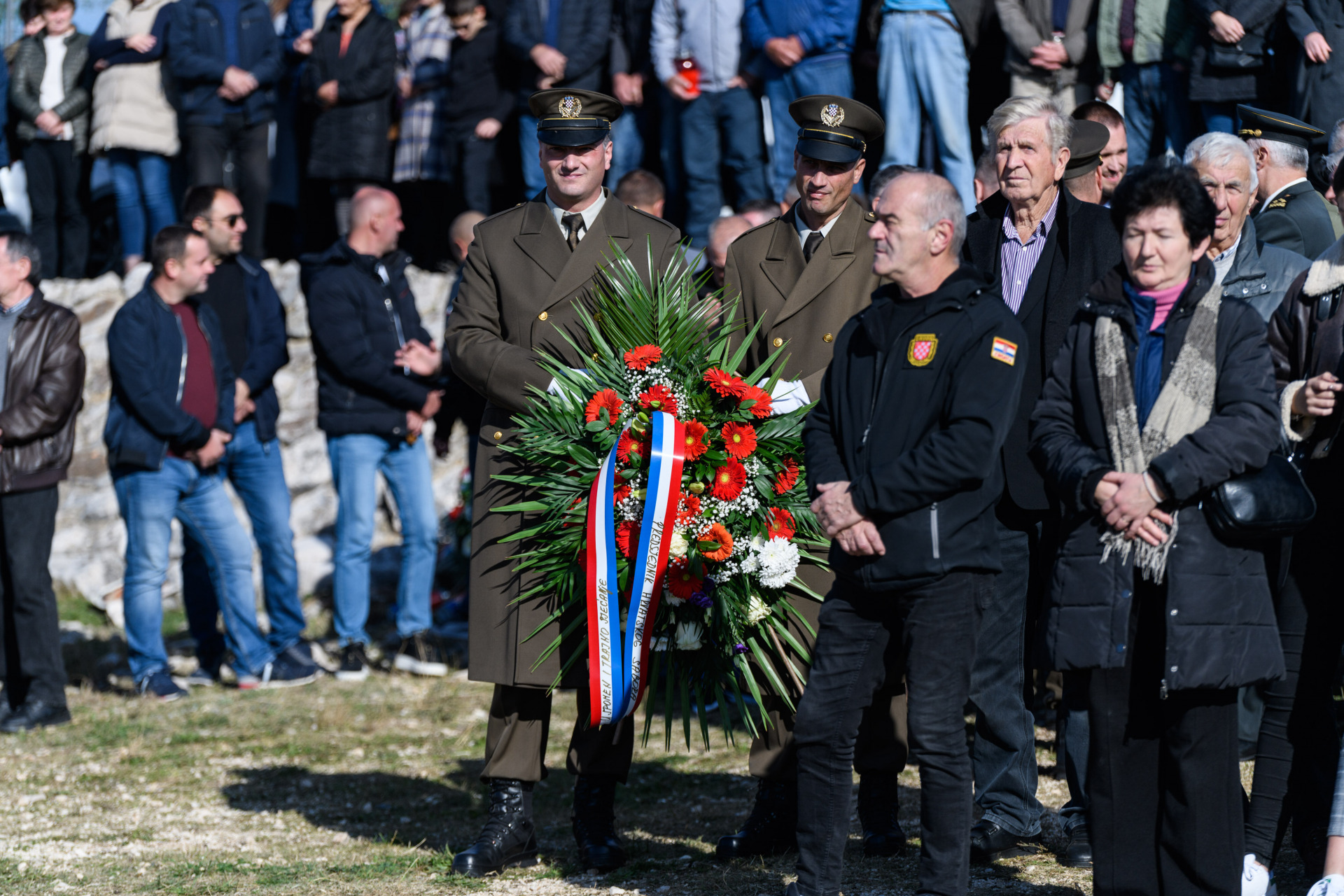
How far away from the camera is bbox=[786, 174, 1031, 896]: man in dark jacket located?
398 centimetres

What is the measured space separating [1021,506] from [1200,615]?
1121mm

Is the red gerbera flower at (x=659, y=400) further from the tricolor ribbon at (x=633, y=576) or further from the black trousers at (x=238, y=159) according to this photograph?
the black trousers at (x=238, y=159)

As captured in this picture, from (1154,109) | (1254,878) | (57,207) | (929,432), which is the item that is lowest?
(1254,878)

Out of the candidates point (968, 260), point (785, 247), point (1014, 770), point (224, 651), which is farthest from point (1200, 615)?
point (224, 651)

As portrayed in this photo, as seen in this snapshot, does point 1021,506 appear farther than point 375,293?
No

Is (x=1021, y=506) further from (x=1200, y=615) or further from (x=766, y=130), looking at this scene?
(x=766, y=130)

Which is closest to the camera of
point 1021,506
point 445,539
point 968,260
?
point 1021,506

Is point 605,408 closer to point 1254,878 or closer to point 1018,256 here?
point 1018,256

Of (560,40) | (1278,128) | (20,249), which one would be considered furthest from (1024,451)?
(560,40)

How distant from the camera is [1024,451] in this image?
482 cm

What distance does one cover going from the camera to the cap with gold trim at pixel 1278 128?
6066 mm

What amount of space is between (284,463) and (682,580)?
7699mm

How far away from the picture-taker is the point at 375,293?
892 cm

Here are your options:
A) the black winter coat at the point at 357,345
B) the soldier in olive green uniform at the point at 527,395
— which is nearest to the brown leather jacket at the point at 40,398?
the black winter coat at the point at 357,345
